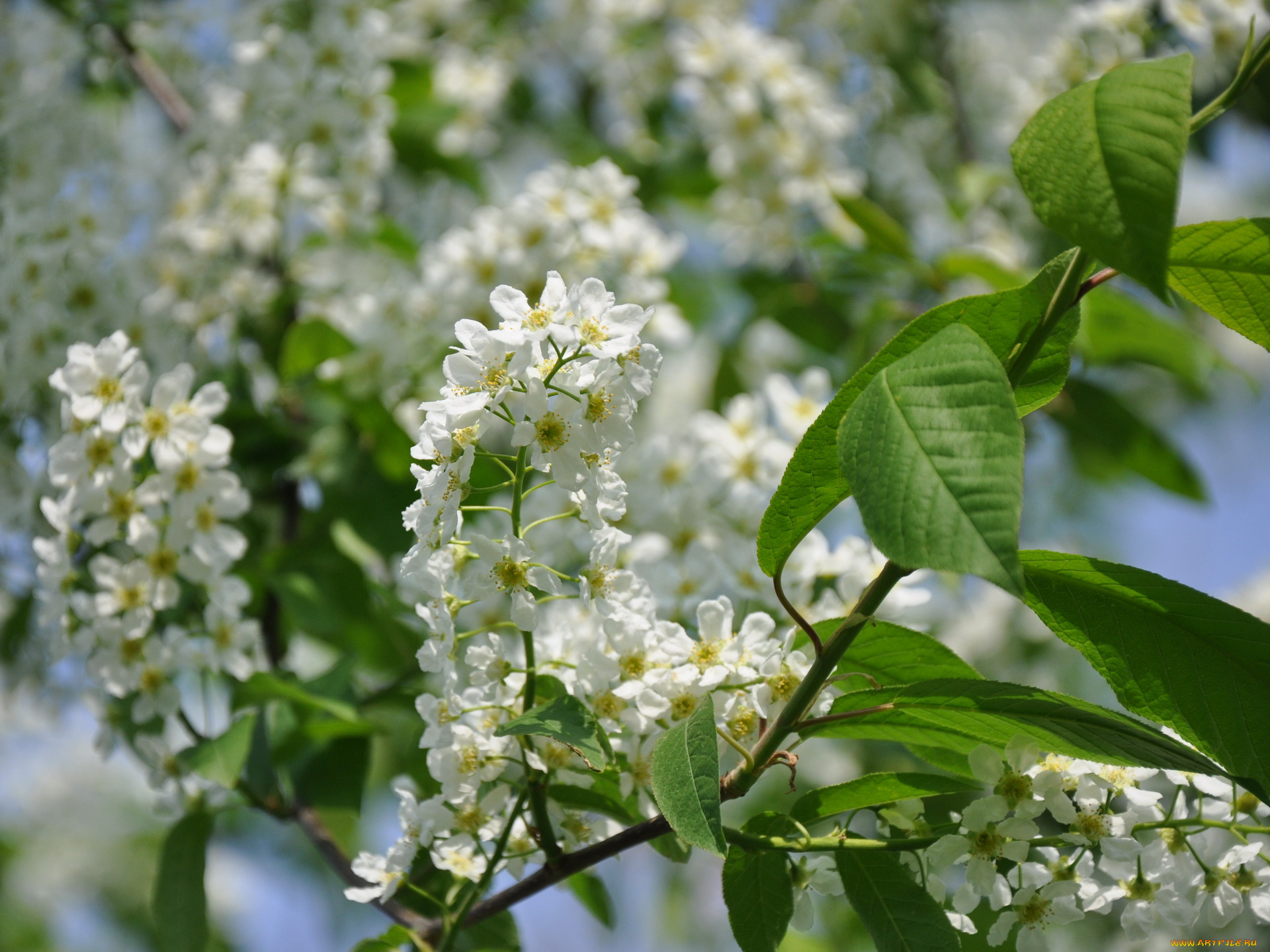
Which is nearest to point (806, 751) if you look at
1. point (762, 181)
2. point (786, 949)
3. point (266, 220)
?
point (786, 949)

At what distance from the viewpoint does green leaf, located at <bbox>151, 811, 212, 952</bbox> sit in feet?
4.39

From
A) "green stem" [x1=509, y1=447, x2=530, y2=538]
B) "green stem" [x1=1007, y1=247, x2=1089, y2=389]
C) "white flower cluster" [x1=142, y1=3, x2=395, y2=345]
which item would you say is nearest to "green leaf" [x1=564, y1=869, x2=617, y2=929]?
"green stem" [x1=509, y1=447, x2=530, y2=538]

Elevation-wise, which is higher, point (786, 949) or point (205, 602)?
point (205, 602)

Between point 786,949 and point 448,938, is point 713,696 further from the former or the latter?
point 786,949

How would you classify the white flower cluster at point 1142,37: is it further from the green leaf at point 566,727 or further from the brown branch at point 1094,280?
the green leaf at point 566,727

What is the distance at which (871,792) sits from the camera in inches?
35.3

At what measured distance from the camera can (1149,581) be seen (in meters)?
0.82

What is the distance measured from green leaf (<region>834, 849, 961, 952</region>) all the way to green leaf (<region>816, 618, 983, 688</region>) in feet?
0.52

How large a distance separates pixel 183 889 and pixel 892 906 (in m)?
→ 0.98

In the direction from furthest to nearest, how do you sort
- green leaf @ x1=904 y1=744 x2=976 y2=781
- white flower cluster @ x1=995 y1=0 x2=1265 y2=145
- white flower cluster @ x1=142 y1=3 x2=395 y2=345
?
white flower cluster @ x1=995 y1=0 x2=1265 y2=145
white flower cluster @ x1=142 y1=3 x2=395 y2=345
green leaf @ x1=904 y1=744 x2=976 y2=781

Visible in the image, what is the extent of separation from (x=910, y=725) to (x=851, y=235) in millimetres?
2115

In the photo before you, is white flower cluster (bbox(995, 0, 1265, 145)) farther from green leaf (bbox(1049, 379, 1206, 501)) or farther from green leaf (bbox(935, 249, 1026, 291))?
green leaf (bbox(1049, 379, 1206, 501))

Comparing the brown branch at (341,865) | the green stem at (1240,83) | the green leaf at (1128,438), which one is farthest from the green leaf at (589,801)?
the green leaf at (1128,438)

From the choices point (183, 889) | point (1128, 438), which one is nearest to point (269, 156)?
point (183, 889)
